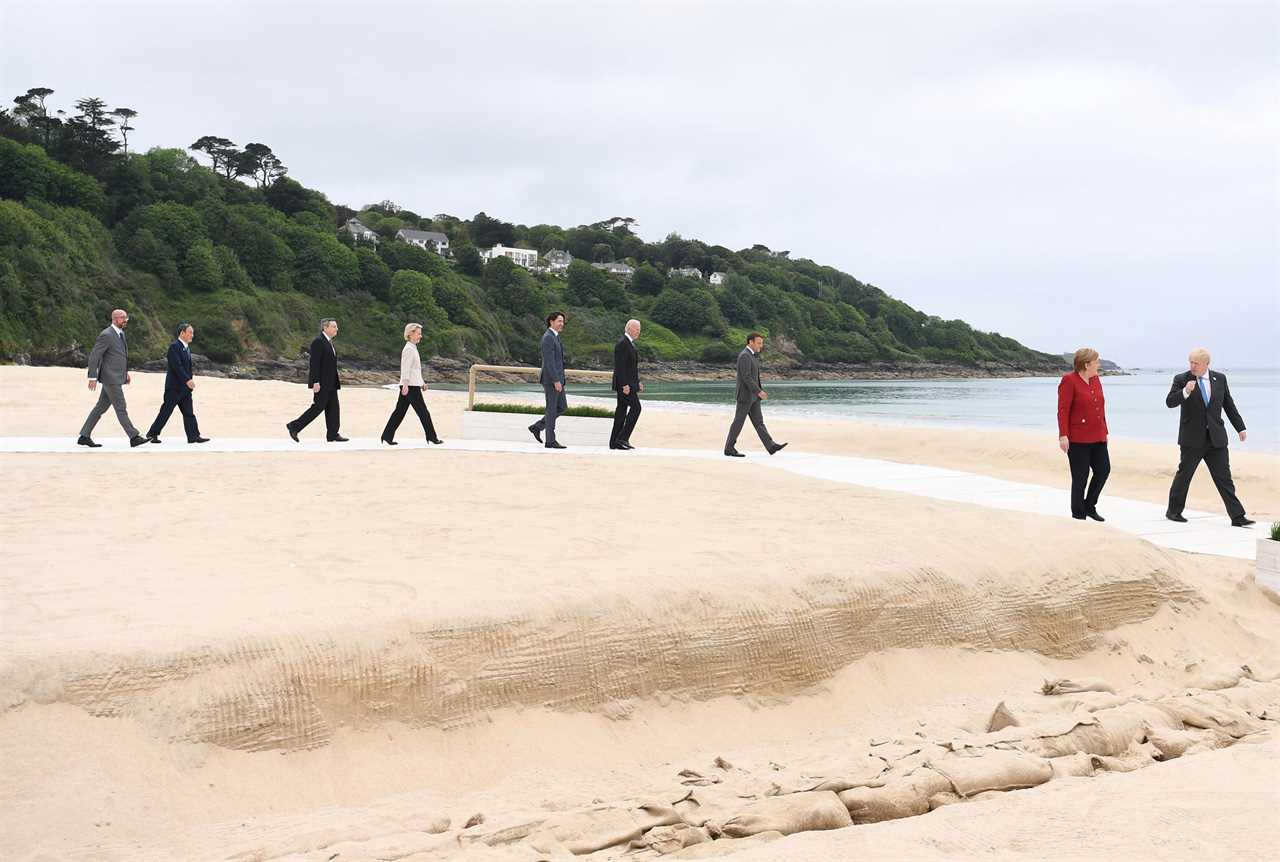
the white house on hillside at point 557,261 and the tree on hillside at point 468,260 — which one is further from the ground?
the white house on hillside at point 557,261

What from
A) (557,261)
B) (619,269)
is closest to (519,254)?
(557,261)

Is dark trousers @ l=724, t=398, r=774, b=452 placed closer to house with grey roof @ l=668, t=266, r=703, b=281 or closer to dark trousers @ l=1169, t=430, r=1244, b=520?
dark trousers @ l=1169, t=430, r=1244, b=520

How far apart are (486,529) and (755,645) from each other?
2.57 meters

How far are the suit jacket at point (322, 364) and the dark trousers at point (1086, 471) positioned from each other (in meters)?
9.37

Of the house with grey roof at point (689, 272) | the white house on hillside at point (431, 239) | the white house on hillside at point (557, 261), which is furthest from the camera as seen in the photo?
the house with grey roof at point (689, 272)

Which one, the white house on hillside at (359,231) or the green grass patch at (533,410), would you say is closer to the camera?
the green grass patch at (533,410)

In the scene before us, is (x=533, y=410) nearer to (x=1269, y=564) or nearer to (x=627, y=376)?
(x=627, y=376)

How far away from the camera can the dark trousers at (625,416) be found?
13461 mm

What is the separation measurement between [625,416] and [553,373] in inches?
57.9

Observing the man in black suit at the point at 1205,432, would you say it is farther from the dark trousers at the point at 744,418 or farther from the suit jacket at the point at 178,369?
the suit jacket at the point at 178,369

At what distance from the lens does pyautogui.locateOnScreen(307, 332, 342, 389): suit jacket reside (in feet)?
43.4

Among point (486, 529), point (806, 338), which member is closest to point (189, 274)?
point (806, 338)

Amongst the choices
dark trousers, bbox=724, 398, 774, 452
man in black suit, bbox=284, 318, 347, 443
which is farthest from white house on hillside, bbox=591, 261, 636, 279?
man in black suit, bbox=284, 318, 347, 443

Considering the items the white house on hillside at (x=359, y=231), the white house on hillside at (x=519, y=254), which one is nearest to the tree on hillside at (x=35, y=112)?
the white house on hillside at (x=359, y=231)
